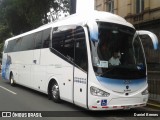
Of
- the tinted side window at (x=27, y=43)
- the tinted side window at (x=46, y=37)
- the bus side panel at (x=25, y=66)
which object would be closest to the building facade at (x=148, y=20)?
the tinted side window at (x=46, y=37)

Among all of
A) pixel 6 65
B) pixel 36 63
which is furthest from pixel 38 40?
pixel 6 65

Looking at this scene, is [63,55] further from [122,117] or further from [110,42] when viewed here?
[122,117]

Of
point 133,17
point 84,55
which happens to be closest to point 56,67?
point 84,55

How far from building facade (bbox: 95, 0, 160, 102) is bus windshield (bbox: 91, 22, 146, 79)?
11.7 ft

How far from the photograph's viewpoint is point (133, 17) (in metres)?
20.5

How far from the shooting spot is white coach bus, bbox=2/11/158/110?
1000 cm

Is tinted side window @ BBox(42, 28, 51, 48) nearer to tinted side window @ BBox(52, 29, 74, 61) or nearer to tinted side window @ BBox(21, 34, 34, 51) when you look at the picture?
tinted side window @ BBox(52, 29, 74, 61)

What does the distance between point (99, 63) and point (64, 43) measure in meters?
2.48

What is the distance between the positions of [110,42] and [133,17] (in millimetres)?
10610

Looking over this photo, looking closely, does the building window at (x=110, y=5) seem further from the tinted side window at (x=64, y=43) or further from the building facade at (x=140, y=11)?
the tinted side window at (x=64, y=43)

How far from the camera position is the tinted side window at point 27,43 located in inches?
643

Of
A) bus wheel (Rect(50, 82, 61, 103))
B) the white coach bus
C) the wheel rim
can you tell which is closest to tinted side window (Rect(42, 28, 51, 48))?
the white coach bus

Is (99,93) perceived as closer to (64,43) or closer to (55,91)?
(64,43)

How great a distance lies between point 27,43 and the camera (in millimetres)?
17203
